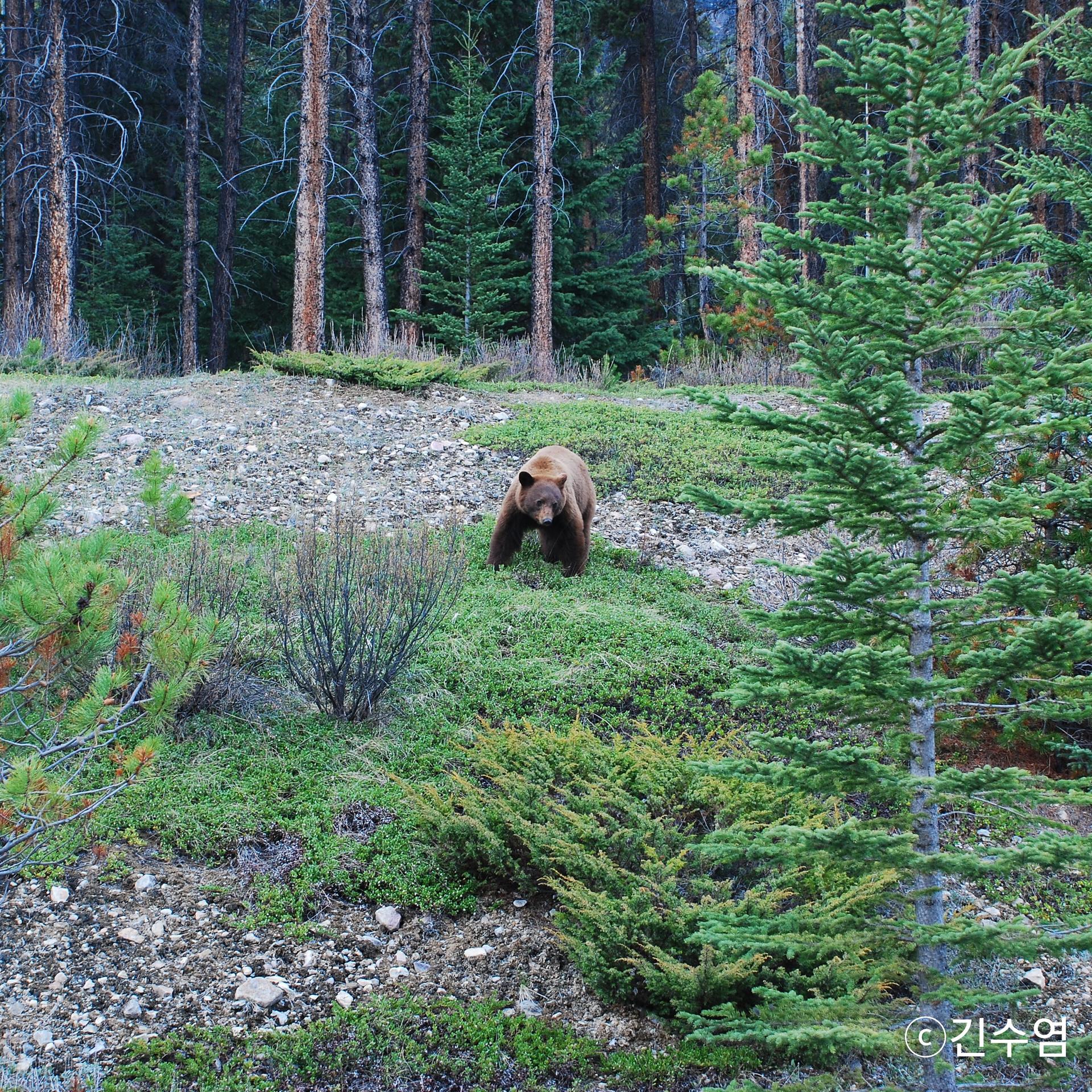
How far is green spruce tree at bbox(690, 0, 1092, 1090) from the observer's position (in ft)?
8.25

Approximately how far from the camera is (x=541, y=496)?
7043 mm

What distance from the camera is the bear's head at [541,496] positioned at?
704 centimetres

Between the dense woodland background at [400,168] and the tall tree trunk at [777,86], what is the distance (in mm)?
109

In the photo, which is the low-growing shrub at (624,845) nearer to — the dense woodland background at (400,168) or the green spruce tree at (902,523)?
the green spruce tree at (902,523)

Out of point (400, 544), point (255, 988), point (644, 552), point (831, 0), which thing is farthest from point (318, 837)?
point (644, 552)

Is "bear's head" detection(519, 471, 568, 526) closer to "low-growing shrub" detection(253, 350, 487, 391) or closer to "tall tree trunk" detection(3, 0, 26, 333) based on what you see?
"low-growing shrub" detection(253, 350, 487, 391)

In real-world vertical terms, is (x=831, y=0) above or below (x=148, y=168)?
below

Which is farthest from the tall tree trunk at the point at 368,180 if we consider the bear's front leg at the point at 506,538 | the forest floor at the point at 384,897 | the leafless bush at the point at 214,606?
the leafless bush at the point at 214,606

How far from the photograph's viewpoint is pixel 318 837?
14.3 ft

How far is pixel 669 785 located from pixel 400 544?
2607 millimetres

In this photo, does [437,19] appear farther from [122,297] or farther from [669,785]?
[669,785]

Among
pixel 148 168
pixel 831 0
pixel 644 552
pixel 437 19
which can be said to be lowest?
pixel 644 552

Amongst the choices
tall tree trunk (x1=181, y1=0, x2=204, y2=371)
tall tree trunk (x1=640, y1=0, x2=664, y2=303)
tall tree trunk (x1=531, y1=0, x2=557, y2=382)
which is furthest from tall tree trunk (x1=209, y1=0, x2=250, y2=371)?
tall tree trunk (x1=640, y1=0, x2=664, y2=303)

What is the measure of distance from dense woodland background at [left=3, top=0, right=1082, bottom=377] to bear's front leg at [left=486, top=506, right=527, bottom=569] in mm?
7995
